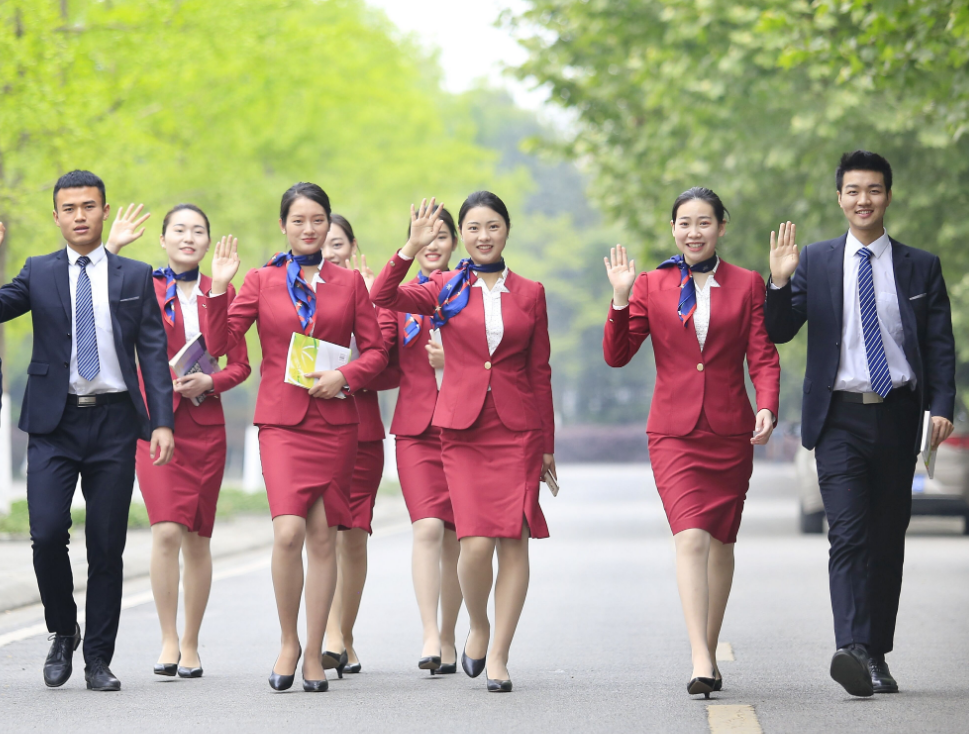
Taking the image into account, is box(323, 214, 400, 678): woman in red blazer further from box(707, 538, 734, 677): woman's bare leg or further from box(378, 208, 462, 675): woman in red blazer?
box(707, 538, 734, 677): woman's bare leg

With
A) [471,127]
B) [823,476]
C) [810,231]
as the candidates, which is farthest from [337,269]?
[471,127]

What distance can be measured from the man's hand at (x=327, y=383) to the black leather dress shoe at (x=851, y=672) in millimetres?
2407

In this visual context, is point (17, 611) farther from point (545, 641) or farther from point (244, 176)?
point (244, 176)

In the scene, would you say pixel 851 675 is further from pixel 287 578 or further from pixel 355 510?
pixel 355 510

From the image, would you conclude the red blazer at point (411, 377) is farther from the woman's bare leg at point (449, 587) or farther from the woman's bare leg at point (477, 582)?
the woman's bare leg at point (477, 582)

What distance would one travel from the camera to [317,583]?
7.18 meters

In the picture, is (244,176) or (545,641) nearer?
(545,641)

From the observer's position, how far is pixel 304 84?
2356 centimetres

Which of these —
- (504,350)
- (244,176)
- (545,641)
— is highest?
(244,176)

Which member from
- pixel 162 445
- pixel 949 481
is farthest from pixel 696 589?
pixel 949 481

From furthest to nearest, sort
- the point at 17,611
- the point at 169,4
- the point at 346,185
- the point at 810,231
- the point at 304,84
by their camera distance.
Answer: the point at 346,185 → the point at 304,84 → the point at 810,231 → the point at 169,4 → the point at 17,611

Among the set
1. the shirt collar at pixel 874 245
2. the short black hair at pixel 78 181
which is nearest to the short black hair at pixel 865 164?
the shirt collar at pixel 874 245

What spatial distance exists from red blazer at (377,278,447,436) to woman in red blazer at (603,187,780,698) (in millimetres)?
1233

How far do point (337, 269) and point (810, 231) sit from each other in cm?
1368
